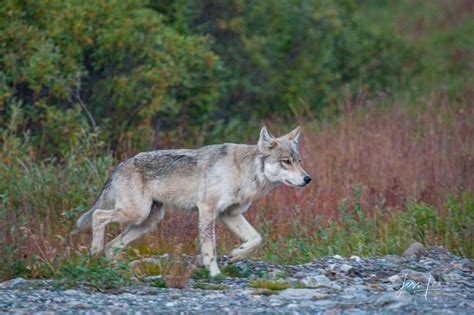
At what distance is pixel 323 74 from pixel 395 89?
1588 mm

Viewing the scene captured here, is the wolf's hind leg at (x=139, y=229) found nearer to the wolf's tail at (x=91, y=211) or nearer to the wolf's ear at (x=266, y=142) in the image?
the wolf's tail at (x=91, y=211)

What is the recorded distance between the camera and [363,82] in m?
19.2

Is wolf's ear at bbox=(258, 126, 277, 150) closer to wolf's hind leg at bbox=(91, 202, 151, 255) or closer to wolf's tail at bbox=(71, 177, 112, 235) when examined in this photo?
wolf's hind leg at bbox=(91, 202, 151, 255)

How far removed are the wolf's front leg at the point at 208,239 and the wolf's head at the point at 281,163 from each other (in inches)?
28.1

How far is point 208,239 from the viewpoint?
923cm

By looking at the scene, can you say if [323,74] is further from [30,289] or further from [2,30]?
[30,289]

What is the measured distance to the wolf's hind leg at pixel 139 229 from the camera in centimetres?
989

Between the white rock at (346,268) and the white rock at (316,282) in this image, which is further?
the white rock at (346,268)

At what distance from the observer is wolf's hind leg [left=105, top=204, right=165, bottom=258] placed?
32.4ft

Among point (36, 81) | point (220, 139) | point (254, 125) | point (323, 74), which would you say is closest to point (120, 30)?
point (36, 81)

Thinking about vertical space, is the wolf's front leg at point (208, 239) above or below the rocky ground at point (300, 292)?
above

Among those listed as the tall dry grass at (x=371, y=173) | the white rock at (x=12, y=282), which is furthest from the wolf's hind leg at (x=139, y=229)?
the white rock at (x=12, y=282)

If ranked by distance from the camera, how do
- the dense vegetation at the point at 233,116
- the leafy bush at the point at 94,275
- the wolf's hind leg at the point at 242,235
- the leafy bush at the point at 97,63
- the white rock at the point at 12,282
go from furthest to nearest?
the leafy bush at the point at 97,63 → the dense vegetation at the point at 233,116 → the wolf's hind leg at the point at 242,235 → the white rock at the point at 12,282 → the leafy bush at the point at 94,275

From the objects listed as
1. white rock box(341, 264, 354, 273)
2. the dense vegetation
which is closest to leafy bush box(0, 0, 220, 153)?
the dense vegetation
